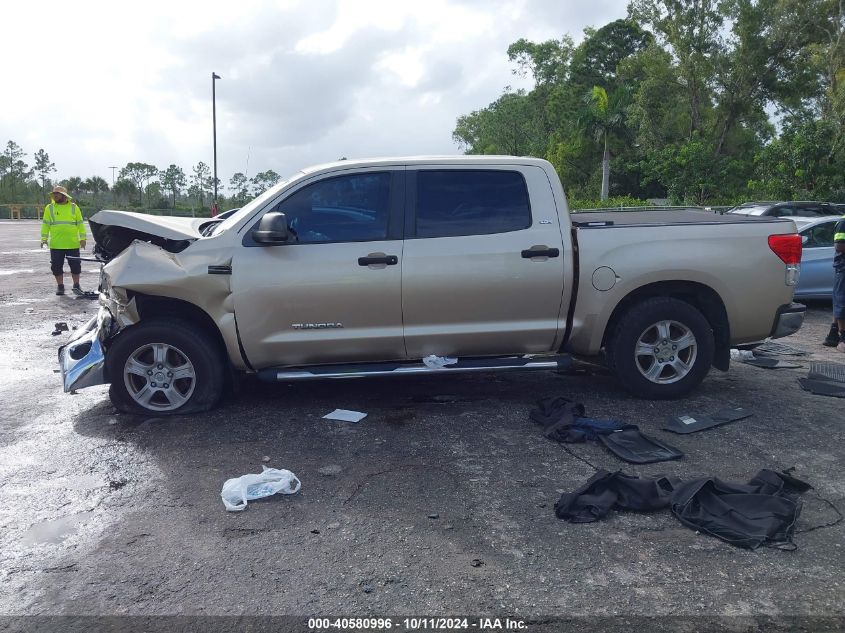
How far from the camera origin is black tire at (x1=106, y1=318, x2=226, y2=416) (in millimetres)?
5305

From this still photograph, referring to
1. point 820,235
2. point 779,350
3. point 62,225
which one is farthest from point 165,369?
point 820,235

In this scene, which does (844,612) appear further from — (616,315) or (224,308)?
(224,308)

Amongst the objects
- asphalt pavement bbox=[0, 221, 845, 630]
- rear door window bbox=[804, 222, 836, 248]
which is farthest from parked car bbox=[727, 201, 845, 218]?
asphalt pavement bbox=[0, 221, 845, 630]

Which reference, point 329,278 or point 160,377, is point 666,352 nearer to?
point 329,278

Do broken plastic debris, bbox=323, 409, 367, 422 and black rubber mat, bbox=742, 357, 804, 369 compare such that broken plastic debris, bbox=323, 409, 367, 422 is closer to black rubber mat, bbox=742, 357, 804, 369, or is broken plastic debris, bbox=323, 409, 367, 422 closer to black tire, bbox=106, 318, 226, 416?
black tire, bbox=106, 318, 226, 416

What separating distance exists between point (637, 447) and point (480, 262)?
1.77m

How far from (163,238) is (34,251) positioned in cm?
1842

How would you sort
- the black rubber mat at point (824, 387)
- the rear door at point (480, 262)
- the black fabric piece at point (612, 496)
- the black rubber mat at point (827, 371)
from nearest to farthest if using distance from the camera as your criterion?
the black fabric piece at point (612, 496)
the rear door at point (480, 262)
the black rubber mat at point (824, 387)
the black rubber mat at point (827, 371)

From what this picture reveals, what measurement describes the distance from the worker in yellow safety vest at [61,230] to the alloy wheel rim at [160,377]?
735 cm

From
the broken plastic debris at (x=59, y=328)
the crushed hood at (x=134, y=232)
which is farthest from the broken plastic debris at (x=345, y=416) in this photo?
the broken plastic debris at (x=59, y=328)

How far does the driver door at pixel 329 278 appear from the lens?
520cm

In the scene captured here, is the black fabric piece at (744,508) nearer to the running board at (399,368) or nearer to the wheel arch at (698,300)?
the running board at (399,368)

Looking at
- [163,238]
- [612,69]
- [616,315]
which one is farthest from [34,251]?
[612,69]

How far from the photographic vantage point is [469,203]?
5457 millimetres
